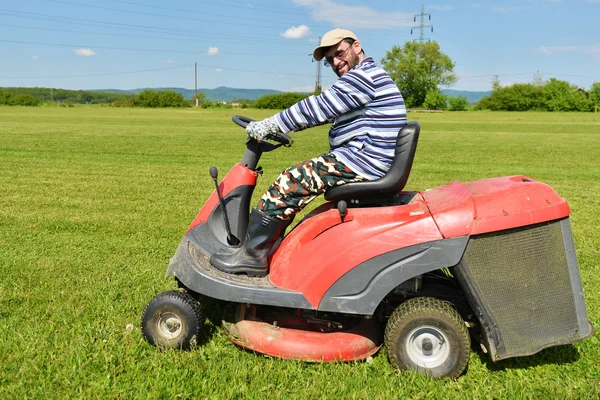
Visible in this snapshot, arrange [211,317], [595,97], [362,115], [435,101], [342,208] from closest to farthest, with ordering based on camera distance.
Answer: [342,208] < [362,115] < [211,317] < [595,97] < [435,101]

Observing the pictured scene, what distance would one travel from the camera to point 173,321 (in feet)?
12.6

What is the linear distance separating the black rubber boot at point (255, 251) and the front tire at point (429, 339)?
3.01 feet

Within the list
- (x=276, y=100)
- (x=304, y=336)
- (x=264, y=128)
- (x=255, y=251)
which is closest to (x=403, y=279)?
(x=304, y=336)

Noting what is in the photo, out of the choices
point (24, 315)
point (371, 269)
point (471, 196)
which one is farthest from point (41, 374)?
point (471, 196)

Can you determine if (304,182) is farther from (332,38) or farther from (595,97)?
(595,97)

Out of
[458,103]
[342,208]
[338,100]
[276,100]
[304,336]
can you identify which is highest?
[276,100]

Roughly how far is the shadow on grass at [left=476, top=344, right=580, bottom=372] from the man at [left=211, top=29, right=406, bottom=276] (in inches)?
56.9

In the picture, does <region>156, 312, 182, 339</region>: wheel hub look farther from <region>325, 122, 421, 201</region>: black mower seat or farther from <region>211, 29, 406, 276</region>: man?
<region>325, 122, 421, 201</region>: black mower seat

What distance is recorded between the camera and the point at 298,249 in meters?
3.66

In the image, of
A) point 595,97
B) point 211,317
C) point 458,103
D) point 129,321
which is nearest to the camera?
point 129,321

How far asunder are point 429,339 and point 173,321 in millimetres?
1656

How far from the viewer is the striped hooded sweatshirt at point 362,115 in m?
3.49

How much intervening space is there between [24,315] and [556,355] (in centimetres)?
378

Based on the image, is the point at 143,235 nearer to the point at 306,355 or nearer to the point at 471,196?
the point at 306,355
